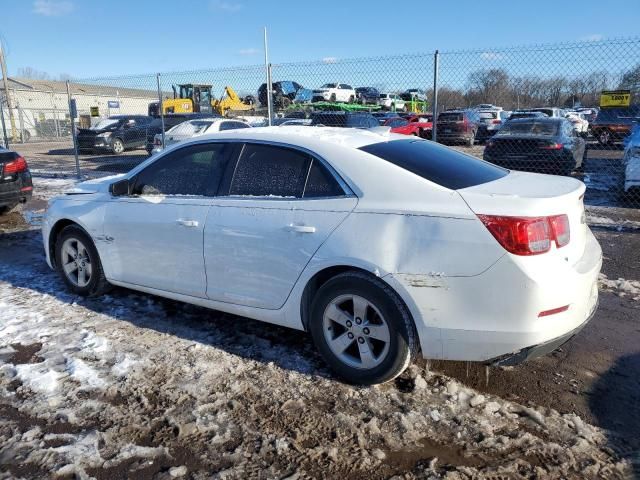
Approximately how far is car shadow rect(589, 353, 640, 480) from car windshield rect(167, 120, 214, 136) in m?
12.7

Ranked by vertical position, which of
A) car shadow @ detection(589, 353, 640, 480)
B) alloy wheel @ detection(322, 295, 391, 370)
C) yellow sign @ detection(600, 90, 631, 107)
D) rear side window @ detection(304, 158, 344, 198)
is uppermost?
yellow sign @ detection(600, 90, 631, 107)

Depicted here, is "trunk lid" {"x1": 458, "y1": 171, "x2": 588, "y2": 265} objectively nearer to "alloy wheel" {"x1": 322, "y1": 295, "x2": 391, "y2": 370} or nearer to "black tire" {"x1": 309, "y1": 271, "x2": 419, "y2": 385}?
"black tire" {"x1": 309, "y1": 271, "x2": 419, "y2": 385}

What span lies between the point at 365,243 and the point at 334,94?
32121 millimetres

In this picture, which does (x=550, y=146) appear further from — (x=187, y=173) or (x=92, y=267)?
(x=92, y=267)

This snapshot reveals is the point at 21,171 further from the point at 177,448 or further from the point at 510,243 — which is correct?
the point at 510,243

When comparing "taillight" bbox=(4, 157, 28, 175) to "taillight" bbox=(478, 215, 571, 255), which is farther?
"taillight" bbox=(4, 157, 28, 175)

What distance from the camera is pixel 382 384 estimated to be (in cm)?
337

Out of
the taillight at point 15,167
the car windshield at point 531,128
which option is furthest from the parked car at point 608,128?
the taillight at point 15,167

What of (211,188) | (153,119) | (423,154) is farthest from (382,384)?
(153,119)

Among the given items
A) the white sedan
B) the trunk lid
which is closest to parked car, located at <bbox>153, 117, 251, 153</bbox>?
the white sedan

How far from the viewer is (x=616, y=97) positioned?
7242 mm

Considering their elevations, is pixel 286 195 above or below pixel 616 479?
above

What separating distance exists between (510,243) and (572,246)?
0.51 m

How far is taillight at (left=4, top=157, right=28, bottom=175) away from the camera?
331 inches
